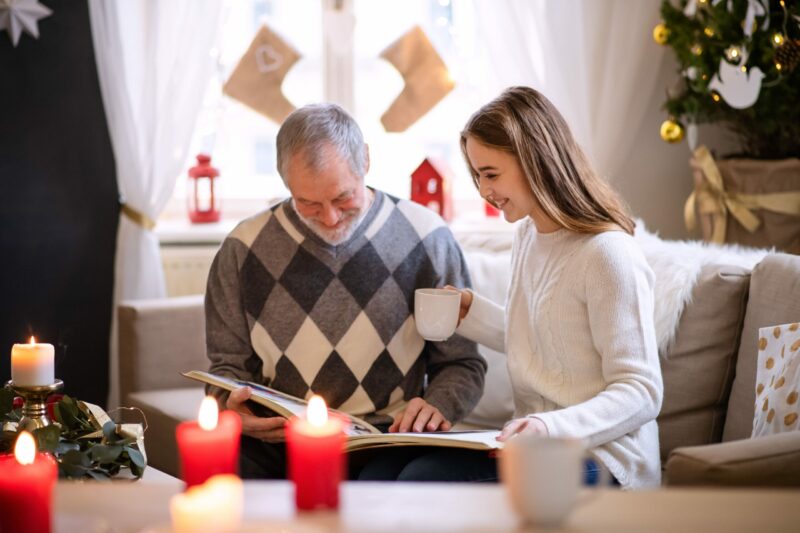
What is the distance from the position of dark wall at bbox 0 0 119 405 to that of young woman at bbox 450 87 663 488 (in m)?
1.95

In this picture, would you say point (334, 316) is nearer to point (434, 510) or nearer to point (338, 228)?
point (338, 228)

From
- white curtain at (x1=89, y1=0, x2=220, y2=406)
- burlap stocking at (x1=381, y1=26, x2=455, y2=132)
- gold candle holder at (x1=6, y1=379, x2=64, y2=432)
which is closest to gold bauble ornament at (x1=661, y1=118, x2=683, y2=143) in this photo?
burlap stocking at (x1=381, y1=26, x2=455, y2=132)

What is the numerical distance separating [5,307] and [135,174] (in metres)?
0.63

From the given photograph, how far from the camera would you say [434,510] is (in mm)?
1068

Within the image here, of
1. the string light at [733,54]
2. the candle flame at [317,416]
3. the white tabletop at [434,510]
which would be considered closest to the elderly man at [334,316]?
the white tabletop at [434,510]

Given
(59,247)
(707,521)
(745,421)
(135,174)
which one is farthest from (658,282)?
(59,247)

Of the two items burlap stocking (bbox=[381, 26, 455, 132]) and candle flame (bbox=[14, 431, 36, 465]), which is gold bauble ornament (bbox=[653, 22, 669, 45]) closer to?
burlap stocking (bbox=[381, 26, 455, 132])

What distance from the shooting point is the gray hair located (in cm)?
195

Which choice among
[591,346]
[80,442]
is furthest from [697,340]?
[80,442]

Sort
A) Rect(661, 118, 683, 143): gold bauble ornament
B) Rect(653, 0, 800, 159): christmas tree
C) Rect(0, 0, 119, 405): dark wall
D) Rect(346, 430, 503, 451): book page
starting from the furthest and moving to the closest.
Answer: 1. Rect(0, 0, 119, 405): dark wall
2. Rect(661, 118, 683, 143): gold bauble ornament
3. Rect(653, 0, 800, 159): christmas tree
4. Rect(346, 430, 503, 451): book page

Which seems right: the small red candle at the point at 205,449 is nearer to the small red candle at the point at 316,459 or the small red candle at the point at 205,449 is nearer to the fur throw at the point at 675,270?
the small red candle at the point at 316,459

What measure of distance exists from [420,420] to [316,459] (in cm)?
93

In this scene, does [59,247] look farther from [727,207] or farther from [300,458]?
[300,458]

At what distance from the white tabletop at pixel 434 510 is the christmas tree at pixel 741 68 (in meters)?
1.98
